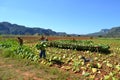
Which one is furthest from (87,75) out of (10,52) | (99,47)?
(99,47)

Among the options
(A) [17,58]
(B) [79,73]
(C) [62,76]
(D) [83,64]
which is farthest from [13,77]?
(A) [17,58]

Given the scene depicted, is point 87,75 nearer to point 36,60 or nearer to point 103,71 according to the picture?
point 103,71

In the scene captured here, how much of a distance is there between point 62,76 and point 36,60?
536 cm

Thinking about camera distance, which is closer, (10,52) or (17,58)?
(17,58)

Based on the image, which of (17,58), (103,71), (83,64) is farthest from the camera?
(17,58)

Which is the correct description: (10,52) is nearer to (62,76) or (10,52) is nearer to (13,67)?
(13,67)

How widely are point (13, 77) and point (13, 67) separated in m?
2.94

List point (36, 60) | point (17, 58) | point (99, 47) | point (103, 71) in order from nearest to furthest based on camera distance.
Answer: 1. point (103, 71)
2. point (36, 60)
3. point (17, 58)
4. point (99, 47)

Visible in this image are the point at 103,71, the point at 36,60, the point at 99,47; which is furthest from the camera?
the point at 99,47

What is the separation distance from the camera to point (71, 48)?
27.6 m

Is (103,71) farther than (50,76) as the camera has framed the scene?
Yes

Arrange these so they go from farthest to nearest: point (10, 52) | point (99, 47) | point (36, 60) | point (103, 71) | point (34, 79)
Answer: point (99, 47) → point (10, 52) → point (36, 60) → point (103, 71) → point (34, 79)

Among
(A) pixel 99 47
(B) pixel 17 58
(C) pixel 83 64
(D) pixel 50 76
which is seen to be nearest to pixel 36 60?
(B) pixel 17 58

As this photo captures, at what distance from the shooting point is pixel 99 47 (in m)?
26.1
